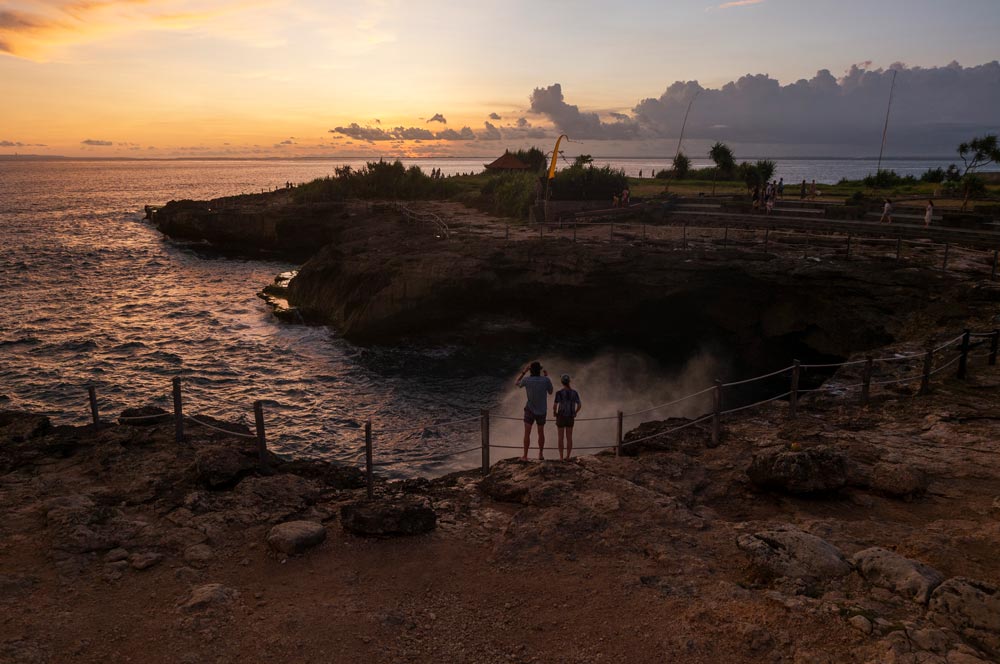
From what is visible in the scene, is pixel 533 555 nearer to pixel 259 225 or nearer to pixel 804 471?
pixel 804 471

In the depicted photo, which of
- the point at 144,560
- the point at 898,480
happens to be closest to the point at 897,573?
the point at 898,480

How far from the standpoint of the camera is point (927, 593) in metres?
6.59

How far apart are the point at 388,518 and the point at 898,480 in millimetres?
7950

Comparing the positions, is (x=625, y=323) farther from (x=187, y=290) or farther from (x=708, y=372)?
(x=187, y=290)

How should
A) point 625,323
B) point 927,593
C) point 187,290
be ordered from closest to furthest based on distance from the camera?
1. point 927,593
2. point 625,323
3. point 187,290

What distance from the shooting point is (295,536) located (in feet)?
28.4

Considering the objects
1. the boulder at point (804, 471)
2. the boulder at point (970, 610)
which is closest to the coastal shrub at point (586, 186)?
the boulder at point (804, 471)

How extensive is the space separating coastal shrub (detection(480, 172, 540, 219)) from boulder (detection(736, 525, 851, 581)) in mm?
34759

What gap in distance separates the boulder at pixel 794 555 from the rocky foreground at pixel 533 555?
27 millimetres

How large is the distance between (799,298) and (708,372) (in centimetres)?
469

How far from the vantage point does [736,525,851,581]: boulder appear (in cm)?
728

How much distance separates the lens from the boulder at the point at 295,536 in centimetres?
857

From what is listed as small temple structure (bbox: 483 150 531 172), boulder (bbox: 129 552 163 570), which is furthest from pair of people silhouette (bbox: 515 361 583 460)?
small temple structure (bbox: 483 150 531 172)

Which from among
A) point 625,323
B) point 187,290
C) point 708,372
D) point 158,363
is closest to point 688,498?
point 708,372
